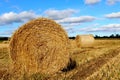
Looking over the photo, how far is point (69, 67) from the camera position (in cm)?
1229

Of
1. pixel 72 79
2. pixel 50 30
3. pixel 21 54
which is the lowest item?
pixel 72 79

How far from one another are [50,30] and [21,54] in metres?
1.56

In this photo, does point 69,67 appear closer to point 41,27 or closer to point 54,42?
point 54,42

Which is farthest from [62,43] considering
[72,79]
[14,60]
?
[72,79]

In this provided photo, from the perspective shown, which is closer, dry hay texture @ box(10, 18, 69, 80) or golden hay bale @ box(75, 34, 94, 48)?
dry hay texture @ box(10, 18, 69, 80)

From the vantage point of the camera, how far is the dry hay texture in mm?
11547

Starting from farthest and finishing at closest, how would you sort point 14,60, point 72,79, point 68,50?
point 68,50 → point 14,60 → point 72,79

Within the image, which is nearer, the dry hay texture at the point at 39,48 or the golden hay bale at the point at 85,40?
the dry hay texture at the point at 39,48

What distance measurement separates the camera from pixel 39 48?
40.2 ft

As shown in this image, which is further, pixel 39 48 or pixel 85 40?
pixel 85 40

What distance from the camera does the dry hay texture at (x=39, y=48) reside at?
1155 centimetres

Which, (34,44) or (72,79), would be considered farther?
(34,44)

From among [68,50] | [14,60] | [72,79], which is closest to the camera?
[72,79]

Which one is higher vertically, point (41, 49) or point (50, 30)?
point (50, 30)
